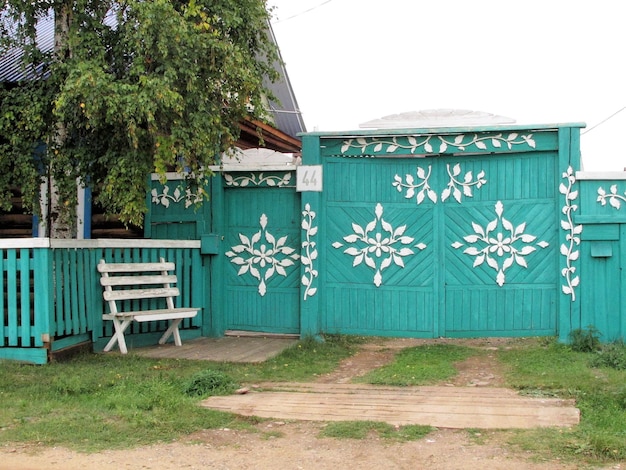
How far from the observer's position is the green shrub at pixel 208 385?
A: 6.62 metres

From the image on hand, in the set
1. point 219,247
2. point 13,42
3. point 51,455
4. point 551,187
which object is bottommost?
point 51,455

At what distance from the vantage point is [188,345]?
31.0 feet

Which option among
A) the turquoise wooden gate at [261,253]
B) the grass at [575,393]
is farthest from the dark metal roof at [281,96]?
the grass at [575,393]

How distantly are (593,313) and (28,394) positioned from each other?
20.8 ft

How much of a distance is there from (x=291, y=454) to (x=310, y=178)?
5.18 metres

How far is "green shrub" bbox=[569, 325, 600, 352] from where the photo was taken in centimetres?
852

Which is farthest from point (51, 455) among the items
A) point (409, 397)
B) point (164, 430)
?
point (409, 397)

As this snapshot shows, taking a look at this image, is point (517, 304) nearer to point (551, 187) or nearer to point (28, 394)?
point (551, 187)

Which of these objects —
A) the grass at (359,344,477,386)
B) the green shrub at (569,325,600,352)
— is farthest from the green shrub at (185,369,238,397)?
the green shrub at (569,325,600,352)

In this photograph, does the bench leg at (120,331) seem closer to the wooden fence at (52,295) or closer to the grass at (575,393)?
the wooden fence at (52,295)

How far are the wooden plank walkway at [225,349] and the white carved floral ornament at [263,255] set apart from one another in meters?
0.75

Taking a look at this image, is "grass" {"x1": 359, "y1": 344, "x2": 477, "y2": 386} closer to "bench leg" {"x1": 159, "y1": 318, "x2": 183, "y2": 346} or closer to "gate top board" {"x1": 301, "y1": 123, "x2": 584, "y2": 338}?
"gate top board" {"x1": 301, "y1": 123, "x2": 584, "y2": 338}

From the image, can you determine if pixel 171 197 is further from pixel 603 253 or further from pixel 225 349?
pixel 603 253

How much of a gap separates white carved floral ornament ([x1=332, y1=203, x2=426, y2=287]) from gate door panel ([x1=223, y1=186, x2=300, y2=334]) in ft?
2.71
